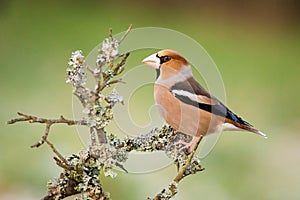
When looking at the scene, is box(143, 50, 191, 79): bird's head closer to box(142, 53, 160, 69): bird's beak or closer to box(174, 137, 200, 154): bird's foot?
box(142, 53, 160, 69): bird's beak

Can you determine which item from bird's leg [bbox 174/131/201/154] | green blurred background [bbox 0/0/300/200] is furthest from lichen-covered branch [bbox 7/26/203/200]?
green blurred background [bbox 0/0/300/200]

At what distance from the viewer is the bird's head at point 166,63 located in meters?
0.90

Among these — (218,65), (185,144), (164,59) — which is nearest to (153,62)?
(164,59)

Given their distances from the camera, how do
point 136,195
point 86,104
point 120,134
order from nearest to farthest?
point 86,104, point 120,134, point 136,195

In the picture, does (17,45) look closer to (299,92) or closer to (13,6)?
(13,6)

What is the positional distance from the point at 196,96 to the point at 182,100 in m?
0.03

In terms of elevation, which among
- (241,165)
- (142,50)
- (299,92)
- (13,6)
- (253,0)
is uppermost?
(13,6)

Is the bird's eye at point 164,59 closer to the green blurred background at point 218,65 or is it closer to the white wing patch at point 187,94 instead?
the white wing patch at point 187,94

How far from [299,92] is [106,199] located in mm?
644

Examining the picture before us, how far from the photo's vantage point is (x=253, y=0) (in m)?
1.37

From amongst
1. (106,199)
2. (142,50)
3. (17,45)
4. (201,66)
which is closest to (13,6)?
(17,45)

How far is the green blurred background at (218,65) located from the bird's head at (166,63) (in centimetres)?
22

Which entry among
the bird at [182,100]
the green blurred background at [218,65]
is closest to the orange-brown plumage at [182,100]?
the bird at [182,100]

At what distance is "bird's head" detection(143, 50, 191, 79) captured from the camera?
2.95 feet
